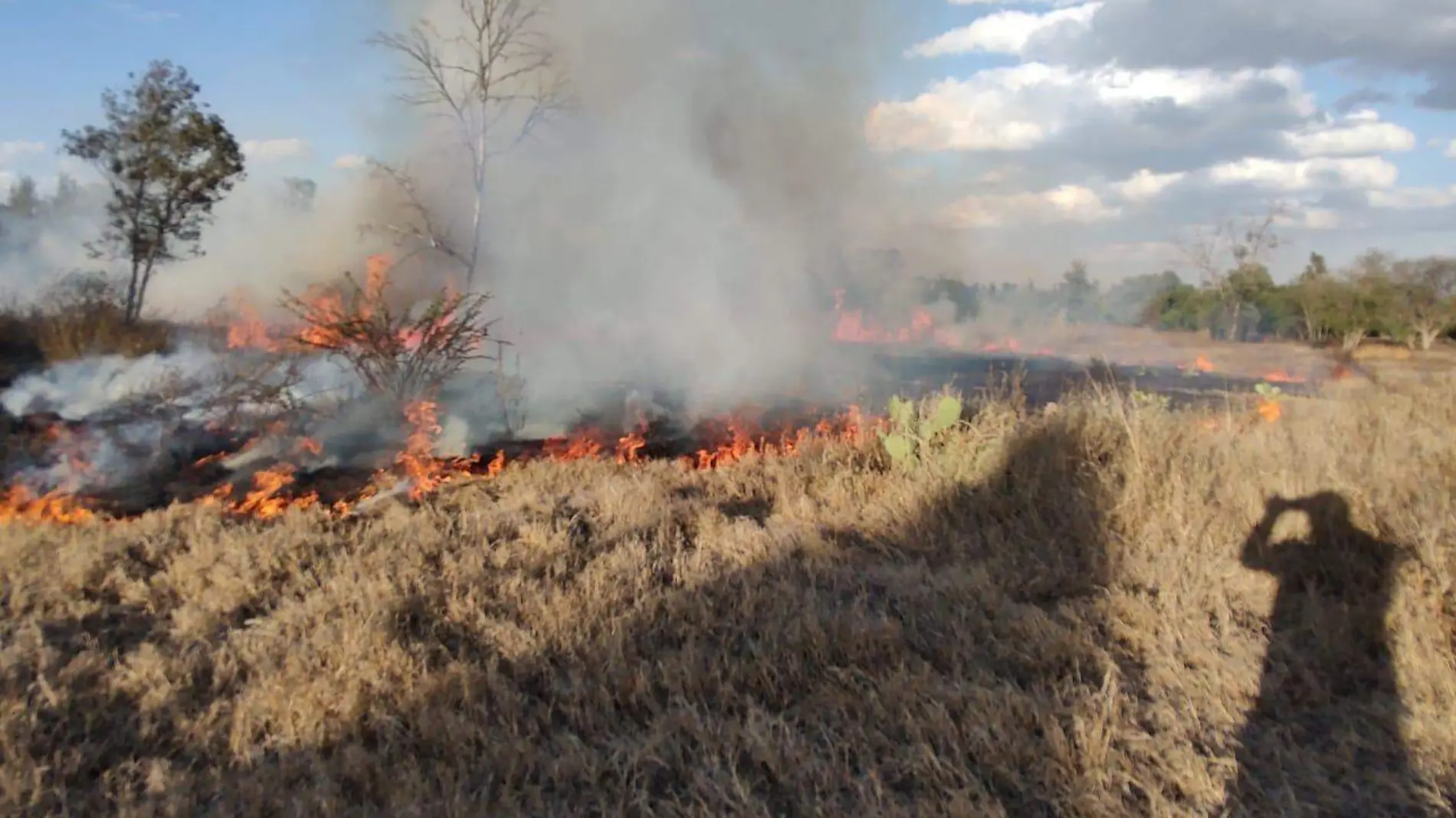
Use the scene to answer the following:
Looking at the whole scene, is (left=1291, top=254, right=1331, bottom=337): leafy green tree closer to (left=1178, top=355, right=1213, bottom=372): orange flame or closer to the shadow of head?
(left=1178, top=355, right=1213, bottom=372): orange flame

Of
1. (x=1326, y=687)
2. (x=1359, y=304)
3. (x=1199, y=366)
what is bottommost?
(x=1326, y=687)

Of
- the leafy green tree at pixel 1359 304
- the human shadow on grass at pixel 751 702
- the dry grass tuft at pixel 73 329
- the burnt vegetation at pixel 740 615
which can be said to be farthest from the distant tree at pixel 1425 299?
the dry grass tuft at pixel 73 329

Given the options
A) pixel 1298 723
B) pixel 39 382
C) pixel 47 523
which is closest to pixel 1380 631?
pixel 1298 723

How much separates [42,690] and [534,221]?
15.2 meters

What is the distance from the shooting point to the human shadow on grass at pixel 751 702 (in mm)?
2857

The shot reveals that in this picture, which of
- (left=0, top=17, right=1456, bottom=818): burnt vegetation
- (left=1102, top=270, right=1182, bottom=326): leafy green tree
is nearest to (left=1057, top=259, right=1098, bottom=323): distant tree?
(left=1102, top=270, right=1182, bottom=326): leafy green tree

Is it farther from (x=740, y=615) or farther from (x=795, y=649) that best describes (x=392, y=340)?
(x=795, y=649)

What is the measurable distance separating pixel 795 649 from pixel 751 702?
19.1 inches

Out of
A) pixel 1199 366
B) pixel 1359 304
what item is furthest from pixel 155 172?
Result: pixel 1359 304

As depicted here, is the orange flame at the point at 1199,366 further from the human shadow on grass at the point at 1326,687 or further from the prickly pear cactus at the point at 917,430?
the human shadow on grass at the point at 1326,687

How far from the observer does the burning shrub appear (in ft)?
26.1

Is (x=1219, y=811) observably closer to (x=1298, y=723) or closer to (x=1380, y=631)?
(x=1298, y=723)

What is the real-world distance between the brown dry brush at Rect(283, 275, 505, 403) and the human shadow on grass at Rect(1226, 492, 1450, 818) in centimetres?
665

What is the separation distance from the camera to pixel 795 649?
12.4ft
